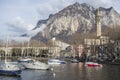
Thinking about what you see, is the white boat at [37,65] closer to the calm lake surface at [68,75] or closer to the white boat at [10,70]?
the calm lake surface at [68,75]

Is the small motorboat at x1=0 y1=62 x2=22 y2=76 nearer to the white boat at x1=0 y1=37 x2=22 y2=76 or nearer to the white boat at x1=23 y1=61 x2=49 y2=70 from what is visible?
the white boat at x1=0 y1=37 x2=22 y2=76

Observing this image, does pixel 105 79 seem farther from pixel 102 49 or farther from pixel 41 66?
pixel 102 49

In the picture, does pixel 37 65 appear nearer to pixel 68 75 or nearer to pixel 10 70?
pixel 68 75

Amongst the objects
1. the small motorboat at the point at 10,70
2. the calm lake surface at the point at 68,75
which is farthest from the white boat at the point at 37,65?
the small motorboat at the point at 10,70

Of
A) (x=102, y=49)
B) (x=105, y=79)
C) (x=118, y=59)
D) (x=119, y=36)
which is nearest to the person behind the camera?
(x=105, y=79)

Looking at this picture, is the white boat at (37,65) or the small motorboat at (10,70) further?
the white boat at (37,65)

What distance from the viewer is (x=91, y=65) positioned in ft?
411

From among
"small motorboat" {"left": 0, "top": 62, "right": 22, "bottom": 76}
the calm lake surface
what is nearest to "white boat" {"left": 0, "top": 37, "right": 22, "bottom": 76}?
"small motorboat" {"left": 0, "top": 62, "right": 22, "bottom": 76}

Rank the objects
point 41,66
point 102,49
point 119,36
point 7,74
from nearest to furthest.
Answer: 1. point 7,74
2. point 41,66
3. point 119,36
4. point 102,49

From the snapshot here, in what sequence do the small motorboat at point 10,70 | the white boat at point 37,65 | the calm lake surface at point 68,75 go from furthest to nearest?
the white boat at point 37,65
the small motorboat at point 10,70
the calm lake surface at point 68,75

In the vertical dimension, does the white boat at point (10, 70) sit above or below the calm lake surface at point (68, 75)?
above

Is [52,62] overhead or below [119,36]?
below

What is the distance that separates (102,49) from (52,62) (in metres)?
46.8

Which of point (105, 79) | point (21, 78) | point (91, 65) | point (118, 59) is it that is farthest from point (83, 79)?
point (118, 59)
